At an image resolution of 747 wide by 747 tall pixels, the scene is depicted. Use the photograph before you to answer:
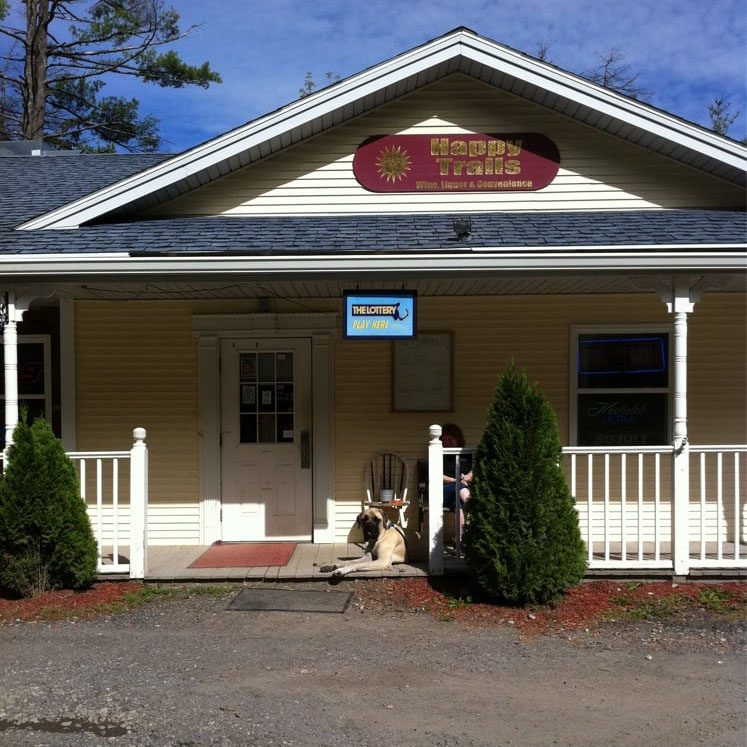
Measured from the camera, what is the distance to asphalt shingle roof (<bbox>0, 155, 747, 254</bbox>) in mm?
6438

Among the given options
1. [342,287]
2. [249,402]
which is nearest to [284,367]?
[249,402]

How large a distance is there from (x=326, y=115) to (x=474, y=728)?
5.67 metres

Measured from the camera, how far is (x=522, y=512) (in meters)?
5.73

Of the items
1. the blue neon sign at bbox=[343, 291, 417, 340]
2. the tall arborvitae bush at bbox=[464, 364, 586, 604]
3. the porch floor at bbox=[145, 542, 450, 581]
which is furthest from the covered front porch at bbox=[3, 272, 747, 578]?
the tall arborvitae bush at bbox=[464, 364, 586, 604]

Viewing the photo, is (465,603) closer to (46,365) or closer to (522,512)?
(522,512)

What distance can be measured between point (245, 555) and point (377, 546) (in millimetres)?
1530

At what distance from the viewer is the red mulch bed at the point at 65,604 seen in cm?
569

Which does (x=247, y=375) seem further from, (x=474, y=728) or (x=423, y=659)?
(x=474, y=728)

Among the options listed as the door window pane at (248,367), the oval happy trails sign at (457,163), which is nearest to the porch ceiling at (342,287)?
the door window pane at (248,367)

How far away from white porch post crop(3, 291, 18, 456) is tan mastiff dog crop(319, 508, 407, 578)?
2.95m

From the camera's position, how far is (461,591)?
6133 millimetres

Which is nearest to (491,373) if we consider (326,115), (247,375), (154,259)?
(247,375)

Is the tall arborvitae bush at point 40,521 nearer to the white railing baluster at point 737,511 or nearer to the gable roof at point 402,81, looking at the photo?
the gable roof at point 402,81

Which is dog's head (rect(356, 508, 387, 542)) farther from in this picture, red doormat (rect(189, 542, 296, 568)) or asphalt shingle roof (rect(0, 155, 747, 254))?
asphalt shingle roof (rect(0, 155, 747, 254))
